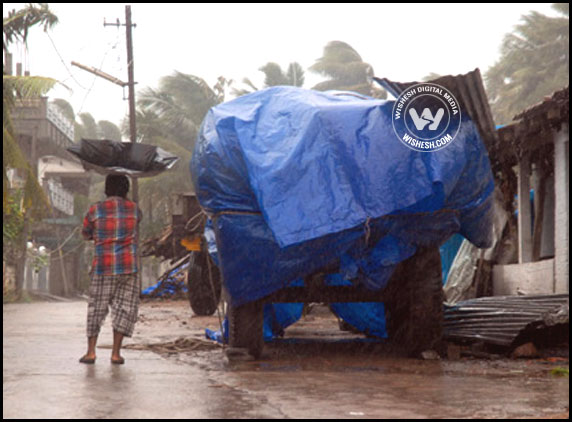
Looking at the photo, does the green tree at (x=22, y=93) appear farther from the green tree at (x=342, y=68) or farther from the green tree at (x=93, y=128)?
the green tree at (x=93, y=128)

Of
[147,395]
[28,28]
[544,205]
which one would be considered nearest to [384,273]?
[147,395]

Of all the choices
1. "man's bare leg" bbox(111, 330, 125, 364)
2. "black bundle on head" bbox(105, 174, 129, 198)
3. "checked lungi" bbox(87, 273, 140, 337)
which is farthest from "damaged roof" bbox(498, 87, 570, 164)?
"man's bare leg" bbox(111, 330, 125, 364)

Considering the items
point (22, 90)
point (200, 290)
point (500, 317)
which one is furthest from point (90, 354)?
point (22, 90)

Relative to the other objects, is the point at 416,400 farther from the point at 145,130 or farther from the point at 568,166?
the point at 145,130

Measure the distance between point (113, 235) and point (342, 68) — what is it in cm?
3425

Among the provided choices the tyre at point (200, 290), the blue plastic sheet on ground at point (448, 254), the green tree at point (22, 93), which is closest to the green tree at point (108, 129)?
the green tree at point (22, 93)

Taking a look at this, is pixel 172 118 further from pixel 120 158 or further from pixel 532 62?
pixel 120 158

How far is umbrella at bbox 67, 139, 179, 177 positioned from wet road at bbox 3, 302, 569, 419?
165 centimetres

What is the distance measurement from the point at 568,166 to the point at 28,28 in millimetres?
15555

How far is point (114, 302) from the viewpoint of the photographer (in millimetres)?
7031

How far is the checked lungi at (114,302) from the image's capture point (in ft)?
22.8

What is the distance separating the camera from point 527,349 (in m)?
7.47

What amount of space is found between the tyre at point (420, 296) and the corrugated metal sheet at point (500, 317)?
79 cm

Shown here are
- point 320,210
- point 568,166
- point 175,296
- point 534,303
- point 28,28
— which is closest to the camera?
point 320,210
